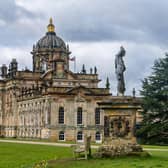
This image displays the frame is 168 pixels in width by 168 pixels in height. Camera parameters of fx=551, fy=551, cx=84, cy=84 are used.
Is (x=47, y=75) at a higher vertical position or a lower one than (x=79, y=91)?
higher

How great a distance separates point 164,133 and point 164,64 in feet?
28.1

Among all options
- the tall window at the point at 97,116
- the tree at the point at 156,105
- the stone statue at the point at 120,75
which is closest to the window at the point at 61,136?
the tall window at the point at 97,116

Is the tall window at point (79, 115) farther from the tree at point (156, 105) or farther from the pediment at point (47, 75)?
the tree at point (156, 105)

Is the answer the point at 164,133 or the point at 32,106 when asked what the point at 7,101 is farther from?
the point at 164,133

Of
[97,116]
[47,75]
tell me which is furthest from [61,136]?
[47,75]

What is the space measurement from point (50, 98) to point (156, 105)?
2429 cm

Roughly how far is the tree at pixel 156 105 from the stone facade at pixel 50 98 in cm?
1219

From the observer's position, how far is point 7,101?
100875 mm

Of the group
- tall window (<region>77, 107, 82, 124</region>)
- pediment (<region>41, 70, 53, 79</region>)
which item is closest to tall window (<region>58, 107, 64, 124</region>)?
tall window (<region>77, 107, 82, 124</region>)

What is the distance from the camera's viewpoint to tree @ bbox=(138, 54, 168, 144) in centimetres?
5475

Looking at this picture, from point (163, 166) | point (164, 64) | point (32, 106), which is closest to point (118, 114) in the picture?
point (163, 166)

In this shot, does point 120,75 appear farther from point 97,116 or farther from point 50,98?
point 97,116

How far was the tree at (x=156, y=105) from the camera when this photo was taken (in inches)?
2156

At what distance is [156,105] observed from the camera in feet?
186
